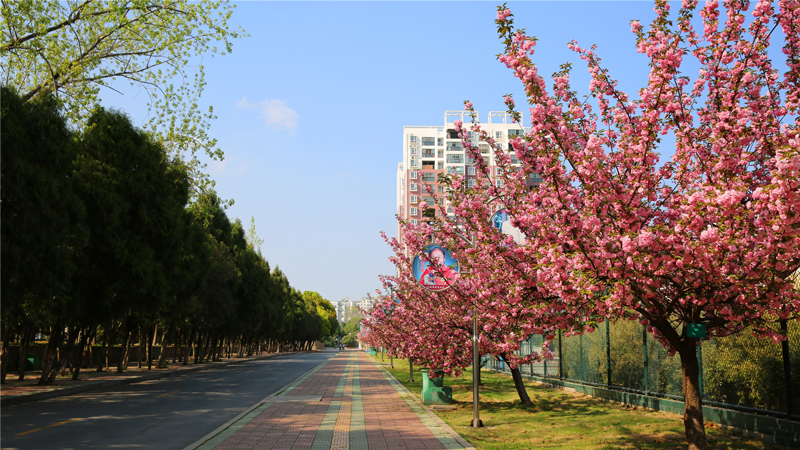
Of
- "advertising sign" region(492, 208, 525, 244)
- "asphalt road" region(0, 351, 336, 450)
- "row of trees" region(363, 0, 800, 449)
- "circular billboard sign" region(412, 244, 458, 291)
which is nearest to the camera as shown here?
"row of trees" region(363, 0, 800, 449)

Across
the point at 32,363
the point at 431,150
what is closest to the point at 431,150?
the point at 431,150

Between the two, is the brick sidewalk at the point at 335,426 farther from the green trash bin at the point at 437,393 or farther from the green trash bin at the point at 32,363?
the green trash bin at the point at 32,363

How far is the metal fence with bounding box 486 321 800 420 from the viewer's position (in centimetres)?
1034

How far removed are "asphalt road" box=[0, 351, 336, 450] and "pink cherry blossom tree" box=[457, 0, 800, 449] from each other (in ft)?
23.9

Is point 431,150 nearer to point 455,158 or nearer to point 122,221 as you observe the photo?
point 455,158

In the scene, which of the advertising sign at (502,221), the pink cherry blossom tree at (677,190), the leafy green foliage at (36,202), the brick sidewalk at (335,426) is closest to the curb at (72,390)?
the leafy green foliage at (36,202)


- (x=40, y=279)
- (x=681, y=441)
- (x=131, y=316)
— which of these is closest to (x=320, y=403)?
(x=40, y=279)

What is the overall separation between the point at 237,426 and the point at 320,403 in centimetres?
569

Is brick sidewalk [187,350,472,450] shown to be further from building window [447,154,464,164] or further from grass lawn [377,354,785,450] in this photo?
building window [447,154,464,164]

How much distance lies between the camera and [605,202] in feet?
24.3

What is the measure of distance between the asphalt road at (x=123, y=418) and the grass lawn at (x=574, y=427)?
18.3 feet

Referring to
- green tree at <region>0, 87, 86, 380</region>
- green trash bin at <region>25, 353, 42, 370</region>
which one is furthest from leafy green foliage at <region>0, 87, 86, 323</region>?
green trash bin at <region>25, 353, 42, 370</region>

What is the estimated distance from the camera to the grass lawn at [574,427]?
10375 millimetres

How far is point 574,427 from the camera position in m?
12.5
